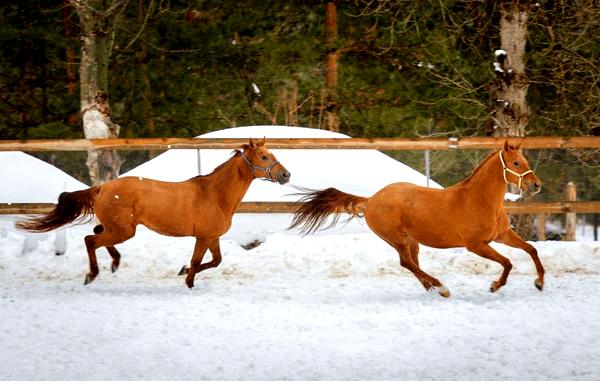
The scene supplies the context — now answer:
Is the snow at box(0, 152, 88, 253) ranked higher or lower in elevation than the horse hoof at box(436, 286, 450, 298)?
higher

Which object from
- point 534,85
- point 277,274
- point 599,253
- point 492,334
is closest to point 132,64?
point 534,85

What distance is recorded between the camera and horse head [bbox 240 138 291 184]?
7156 mm

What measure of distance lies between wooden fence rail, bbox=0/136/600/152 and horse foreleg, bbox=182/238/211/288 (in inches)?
86.7

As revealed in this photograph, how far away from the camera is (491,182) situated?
266 inches

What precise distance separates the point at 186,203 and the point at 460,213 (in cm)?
247

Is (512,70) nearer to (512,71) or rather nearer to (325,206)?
(512,71)

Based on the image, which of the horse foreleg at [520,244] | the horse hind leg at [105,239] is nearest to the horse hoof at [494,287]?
the horse foreleg at [520,244]

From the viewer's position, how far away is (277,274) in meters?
8.11

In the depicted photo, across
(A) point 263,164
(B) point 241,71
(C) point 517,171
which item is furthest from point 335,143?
(B) point 241,71

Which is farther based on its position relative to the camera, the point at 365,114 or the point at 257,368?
the point at 365,114

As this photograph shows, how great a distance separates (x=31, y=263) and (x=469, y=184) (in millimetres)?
4719

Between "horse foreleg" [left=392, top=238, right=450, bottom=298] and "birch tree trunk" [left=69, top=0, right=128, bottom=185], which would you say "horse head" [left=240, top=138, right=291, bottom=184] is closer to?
"horse foreleg" [left=392, top=238, right=450, bottom=298]

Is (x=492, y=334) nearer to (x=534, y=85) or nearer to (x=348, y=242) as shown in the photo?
(x=348, y=242)

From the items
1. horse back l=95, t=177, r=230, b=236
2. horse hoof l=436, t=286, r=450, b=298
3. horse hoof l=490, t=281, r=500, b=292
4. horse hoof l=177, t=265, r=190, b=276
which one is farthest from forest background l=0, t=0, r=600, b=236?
horse hoof l=436, t=286, r=450, b=298
